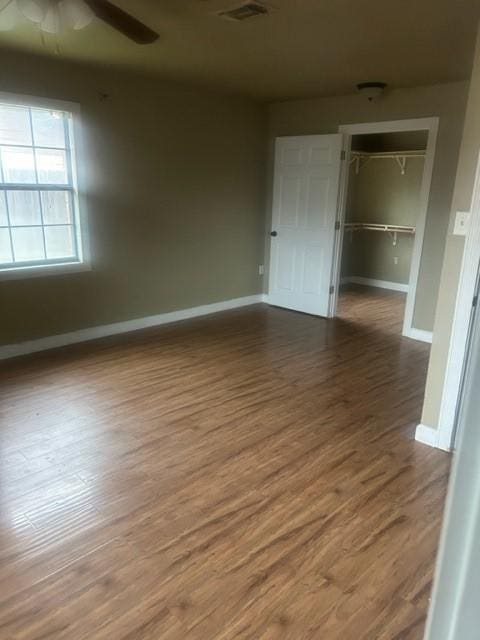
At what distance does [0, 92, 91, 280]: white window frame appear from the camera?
376 centimetres

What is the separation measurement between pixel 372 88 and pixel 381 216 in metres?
3.03

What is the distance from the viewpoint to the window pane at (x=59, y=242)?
4152 mm

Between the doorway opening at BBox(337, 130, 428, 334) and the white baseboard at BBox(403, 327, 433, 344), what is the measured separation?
58.5 inches

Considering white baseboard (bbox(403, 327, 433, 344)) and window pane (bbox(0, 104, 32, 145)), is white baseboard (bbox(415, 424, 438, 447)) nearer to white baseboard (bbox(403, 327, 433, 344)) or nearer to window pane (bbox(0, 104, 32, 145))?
white baseboard (bbox(403, 327, 433, 344))

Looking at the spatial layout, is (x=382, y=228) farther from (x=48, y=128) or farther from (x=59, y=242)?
(x=48, y=128)

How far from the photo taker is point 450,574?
14.2 inches

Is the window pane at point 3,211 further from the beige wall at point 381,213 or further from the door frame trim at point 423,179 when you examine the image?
the beige wall at point 381,213

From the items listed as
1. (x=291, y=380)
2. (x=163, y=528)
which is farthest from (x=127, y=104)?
(x=163, y=528)

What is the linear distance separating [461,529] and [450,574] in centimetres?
4

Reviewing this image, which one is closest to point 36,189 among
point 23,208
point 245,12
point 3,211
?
point 23,208

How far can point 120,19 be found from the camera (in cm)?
228

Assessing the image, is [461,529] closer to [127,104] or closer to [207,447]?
[207,447]

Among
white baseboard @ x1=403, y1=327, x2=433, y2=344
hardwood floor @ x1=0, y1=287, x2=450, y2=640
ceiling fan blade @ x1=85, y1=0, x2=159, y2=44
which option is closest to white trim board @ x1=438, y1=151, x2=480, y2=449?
hardwood floor @ x1=0, y1=287, x2=450, y2=640

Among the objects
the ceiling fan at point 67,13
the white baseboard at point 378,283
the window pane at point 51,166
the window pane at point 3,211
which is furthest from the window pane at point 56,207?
the white baseboard at point 378,283
